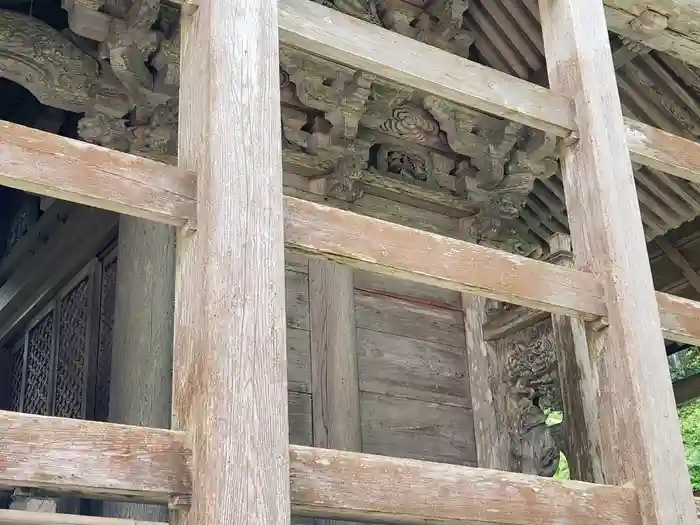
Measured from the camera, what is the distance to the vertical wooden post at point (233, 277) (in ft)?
6.48

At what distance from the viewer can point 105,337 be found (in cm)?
484

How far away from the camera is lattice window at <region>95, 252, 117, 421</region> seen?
4746 mm

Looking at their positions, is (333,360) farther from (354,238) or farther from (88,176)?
(88,176)

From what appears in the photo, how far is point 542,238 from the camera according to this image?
5551mm

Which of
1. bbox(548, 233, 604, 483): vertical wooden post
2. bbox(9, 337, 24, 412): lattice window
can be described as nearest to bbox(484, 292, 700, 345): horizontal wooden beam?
bbox(548, 233, 604, 483): vertical wooden post

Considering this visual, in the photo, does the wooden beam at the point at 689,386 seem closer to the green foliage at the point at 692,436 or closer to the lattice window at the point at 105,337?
the lattice window at the point at 105,337

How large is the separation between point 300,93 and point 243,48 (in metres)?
2.03

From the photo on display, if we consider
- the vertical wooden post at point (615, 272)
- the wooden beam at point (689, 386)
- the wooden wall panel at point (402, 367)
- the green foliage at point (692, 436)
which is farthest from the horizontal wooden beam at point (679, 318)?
the green foliage at point (692, 436)

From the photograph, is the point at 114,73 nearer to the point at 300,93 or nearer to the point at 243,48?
the point at 300,93

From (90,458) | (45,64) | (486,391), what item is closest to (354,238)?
(90,458)

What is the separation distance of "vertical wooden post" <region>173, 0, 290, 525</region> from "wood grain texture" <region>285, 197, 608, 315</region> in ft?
0.46

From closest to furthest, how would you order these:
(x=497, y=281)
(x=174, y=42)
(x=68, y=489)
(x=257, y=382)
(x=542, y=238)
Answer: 1. (x=68, y=489)
2. (x=257, y=382)
3. (x=497, y=281)
4. (x=174, y=42)
5. (x=542, y=238)

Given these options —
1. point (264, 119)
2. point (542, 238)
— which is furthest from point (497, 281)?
point (542, 238)

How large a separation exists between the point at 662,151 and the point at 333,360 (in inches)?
74.1
